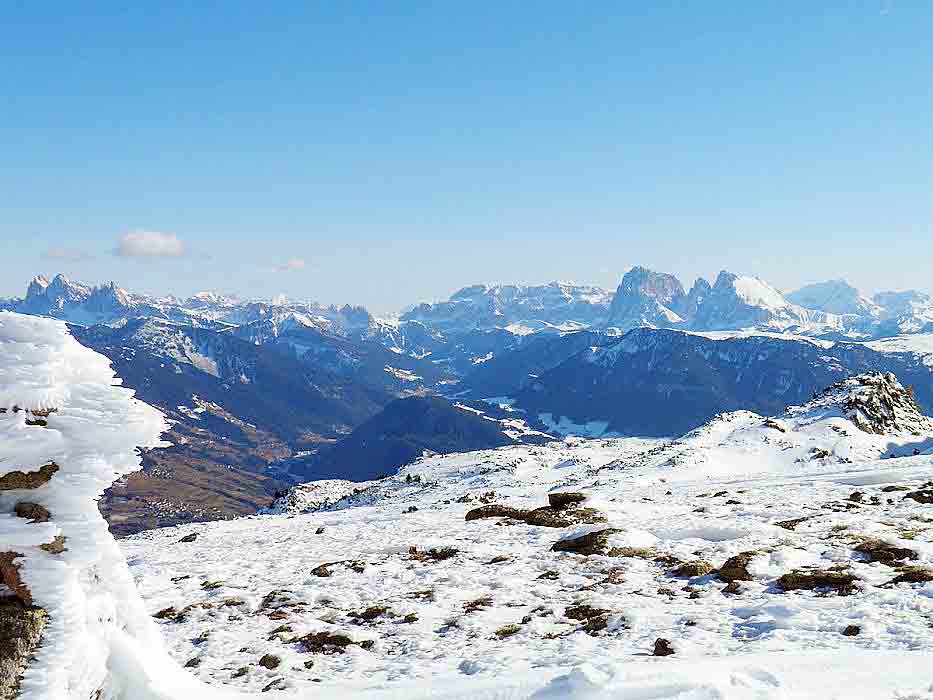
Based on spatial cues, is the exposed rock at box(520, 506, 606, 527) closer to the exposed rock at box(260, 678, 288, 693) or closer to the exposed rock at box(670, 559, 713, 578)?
the exposed rock at box(670, 559, 713, 578)

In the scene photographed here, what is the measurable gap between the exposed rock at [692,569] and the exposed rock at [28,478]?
1747cm

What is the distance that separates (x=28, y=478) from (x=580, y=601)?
13869 millimetres

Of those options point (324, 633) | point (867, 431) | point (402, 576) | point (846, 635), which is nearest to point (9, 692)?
point (324, 633)

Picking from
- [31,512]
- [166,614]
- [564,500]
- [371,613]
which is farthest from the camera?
[564,500]

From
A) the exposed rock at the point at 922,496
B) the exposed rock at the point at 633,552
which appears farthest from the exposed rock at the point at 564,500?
the exposed rock at the point at 922,496

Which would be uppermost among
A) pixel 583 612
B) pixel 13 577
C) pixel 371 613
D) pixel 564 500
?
pixel 13 577

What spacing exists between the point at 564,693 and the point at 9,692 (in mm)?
8873

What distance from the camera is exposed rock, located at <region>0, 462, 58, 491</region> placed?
10.9 metres

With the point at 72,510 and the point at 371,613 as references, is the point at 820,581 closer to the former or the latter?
the point at 371,613

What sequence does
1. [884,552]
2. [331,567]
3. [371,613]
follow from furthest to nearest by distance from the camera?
1. [331,567]
2. [884,552]
3. [371,613]

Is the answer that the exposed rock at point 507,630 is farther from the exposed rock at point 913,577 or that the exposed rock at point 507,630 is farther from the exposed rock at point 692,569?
the exposed rock at point 913,577

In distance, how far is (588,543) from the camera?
80.0 feet

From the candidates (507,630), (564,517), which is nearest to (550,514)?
(564,517)

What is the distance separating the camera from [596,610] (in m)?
17.0
